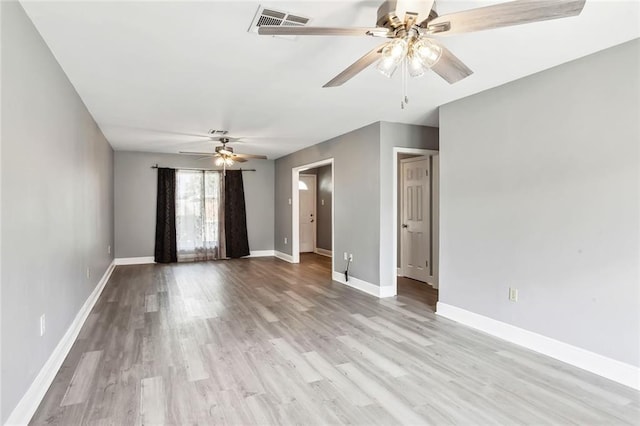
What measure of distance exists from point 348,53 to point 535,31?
1275mm

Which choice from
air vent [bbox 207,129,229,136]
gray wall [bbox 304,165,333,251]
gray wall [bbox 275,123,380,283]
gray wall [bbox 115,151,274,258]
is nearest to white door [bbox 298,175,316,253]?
gray wall [bbox 304,165,333,251]

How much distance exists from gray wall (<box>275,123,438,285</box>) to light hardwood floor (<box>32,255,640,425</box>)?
0.85 metres

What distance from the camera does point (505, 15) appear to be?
167 cm

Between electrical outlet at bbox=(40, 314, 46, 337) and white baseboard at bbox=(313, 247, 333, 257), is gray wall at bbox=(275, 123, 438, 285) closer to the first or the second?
white baseboard at bbox=(313, 247, 333, 257)

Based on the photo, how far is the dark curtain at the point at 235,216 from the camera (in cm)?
843

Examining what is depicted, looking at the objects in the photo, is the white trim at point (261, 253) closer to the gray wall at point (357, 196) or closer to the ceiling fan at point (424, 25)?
the gray wall at point (357, 196)

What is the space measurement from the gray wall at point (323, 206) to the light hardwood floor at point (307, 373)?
4724mm

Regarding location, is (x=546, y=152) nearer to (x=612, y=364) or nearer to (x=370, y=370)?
(x=612, y=364)

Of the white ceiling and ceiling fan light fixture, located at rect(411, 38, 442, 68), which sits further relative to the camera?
the white ceiling

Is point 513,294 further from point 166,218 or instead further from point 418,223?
point 166,218

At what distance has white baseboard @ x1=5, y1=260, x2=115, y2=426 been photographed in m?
2.00

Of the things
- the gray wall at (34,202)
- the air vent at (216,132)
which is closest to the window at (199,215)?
the air vent at (216,132)

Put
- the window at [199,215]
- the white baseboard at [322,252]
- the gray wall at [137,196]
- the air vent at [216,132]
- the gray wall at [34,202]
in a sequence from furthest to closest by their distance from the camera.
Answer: the white baseboard at [322,252]
the window at [199,215]
the gray wall at [137,196]
the air vent at [216,132]
the gray wall at [34,202]

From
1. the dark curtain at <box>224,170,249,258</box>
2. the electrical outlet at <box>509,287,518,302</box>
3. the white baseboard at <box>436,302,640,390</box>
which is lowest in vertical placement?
the white baseboard at <box>436,302,640,390</box>
